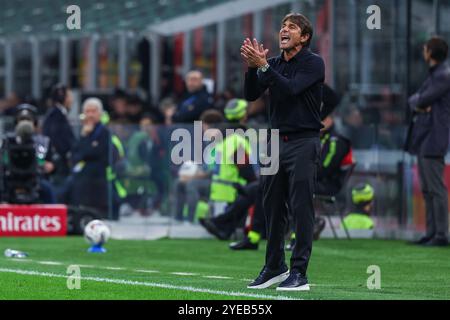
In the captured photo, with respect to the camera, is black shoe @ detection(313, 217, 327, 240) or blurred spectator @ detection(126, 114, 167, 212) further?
blurred spectator @ detection(126, 114, 167, 212)

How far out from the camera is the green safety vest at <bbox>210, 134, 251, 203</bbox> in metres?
18.5

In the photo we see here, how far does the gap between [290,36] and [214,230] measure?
7.45m

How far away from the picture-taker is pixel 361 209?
19.5m

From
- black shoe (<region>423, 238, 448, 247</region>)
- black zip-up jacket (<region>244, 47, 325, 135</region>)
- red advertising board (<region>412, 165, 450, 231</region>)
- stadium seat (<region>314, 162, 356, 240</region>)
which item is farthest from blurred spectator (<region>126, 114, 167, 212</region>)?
black zip-up jacket (<region>244, 47, 325, 135</region>)

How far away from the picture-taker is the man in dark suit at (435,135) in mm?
17391

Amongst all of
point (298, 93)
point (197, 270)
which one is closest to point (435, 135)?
point (197, 270)

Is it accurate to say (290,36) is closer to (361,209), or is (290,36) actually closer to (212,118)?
(212,118)

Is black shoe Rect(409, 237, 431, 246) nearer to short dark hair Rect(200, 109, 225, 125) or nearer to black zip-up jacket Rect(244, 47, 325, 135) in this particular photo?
short dark hair Rect(200, 109, 225, 125)

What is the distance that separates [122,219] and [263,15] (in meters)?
14.2

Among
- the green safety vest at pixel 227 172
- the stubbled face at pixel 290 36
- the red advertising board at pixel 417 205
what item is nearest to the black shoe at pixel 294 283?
the stubbled face at pixel 290 36

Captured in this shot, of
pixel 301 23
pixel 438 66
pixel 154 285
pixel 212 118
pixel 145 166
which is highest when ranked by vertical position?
pixel 301 23

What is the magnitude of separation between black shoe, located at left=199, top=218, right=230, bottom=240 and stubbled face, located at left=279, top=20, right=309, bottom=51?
7344 millimetres
